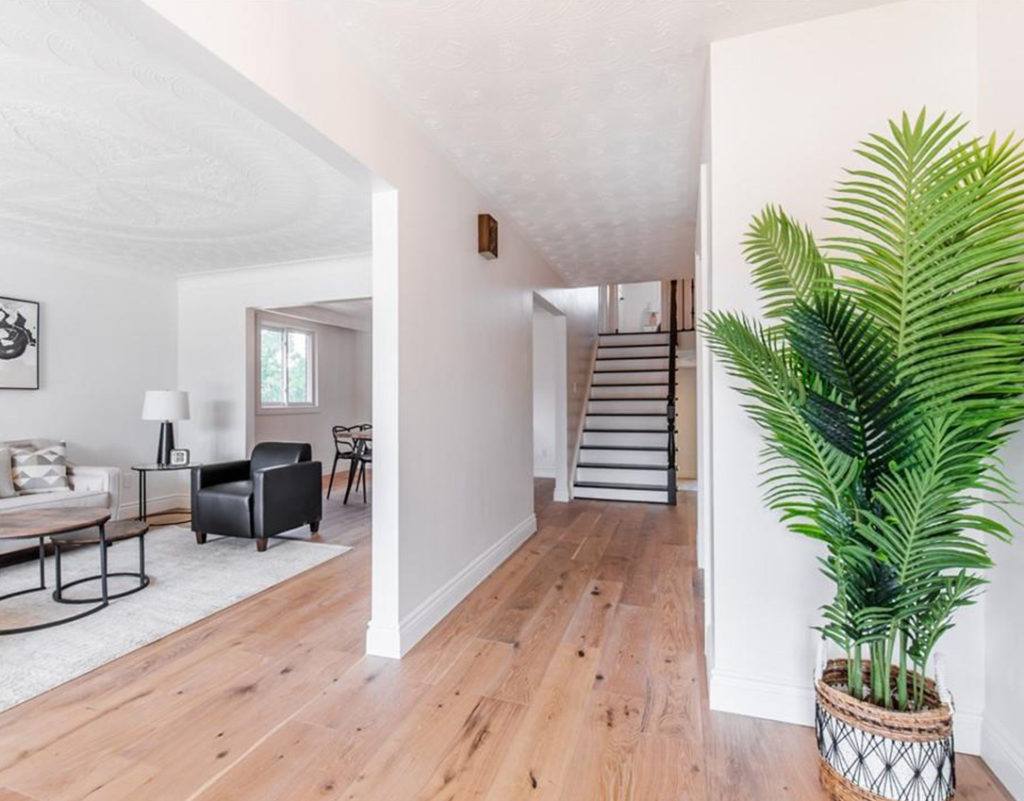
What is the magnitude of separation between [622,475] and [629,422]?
822mm

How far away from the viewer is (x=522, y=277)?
3768 mm

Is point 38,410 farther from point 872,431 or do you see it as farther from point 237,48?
point 872,431

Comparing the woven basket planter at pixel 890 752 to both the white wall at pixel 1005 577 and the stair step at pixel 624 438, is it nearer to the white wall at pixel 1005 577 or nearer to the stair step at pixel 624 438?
the white wall at pixel 1005 577

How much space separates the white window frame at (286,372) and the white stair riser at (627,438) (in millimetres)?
3915

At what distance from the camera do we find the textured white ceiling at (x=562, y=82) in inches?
63.3

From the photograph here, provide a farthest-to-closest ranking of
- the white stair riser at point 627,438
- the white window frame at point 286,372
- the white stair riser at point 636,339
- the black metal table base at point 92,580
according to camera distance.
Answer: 1. the white stair riser at point 636,339
2. the white window frame at point 286,372
3. the white stair riser at point 627,438
4. the black metal table base at point 92,580

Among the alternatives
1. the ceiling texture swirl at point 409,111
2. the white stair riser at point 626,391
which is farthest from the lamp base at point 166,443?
the white stair riser at point 626,391

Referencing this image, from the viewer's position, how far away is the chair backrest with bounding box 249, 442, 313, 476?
4.14m

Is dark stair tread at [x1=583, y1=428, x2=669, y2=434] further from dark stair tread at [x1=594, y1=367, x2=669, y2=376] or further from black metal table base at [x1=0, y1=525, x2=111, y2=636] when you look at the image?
black metal table base at [x1=0, y1=525, x2=111, y2=636]

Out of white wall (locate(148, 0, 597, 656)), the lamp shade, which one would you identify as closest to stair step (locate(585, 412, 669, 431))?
white wall (locate(148, 0, 597, 656))

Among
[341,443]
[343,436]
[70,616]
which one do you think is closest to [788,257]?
[70,616]

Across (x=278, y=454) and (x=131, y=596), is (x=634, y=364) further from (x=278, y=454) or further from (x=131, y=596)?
(x=131, y=596)

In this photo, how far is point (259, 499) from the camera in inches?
140

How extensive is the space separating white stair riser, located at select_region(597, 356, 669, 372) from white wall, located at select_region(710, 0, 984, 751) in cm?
536
